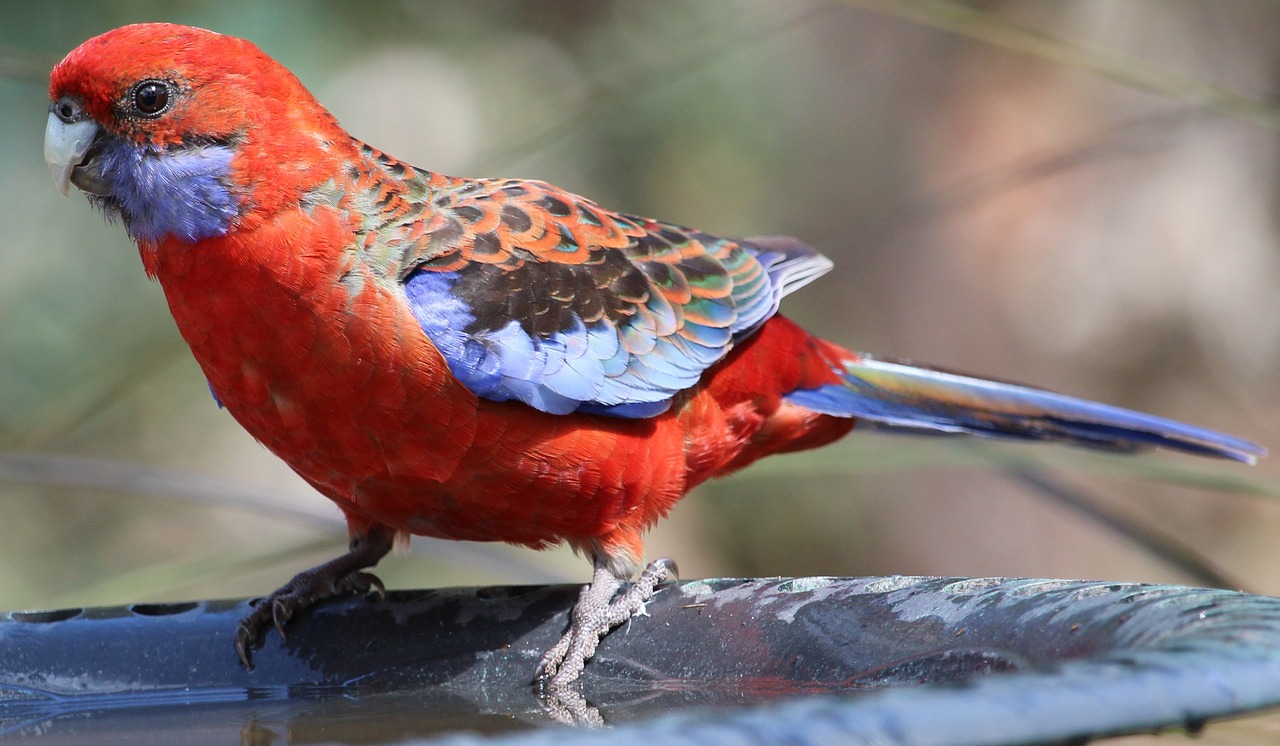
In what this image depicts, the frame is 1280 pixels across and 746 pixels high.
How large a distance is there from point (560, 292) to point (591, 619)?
0.80 metres

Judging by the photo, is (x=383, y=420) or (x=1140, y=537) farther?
(x=1140, y=537)

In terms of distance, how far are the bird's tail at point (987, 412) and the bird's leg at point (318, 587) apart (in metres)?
1.24

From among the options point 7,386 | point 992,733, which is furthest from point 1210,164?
point 992,733

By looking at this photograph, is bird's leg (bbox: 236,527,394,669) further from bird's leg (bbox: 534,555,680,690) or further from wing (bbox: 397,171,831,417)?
wing (bbox: 397,171,831,417)

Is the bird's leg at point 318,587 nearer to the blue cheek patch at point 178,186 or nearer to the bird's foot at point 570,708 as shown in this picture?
the bird's foot at point 570,708

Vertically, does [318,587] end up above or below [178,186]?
below

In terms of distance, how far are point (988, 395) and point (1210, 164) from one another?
4650 mm

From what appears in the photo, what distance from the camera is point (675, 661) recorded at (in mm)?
2508

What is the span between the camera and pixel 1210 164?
7.35 metres

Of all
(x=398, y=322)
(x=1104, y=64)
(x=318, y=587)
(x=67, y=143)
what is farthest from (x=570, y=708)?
(x=1104, y=64)

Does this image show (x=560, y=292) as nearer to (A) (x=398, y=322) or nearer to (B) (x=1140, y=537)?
(A) (x=398, y=322)

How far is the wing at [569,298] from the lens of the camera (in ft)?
9.13

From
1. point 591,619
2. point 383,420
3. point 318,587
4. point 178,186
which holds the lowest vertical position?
point 591,619

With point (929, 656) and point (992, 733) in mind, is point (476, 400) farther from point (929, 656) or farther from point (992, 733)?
point (992, 733)
